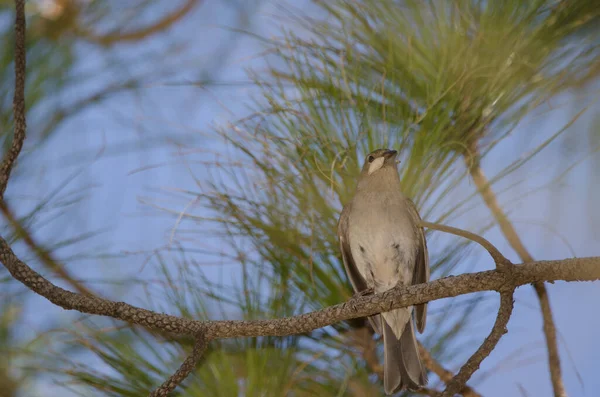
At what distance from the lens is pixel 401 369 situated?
5.91 feet

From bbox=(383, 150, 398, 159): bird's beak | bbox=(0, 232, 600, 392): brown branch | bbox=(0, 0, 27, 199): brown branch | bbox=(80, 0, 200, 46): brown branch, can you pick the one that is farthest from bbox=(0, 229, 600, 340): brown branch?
bbox=(80, 0, 200, 46): brown branch

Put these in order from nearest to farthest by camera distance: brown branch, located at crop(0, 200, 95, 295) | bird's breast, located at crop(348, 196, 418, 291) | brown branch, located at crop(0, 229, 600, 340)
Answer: brown branch, located at crop(0, 229, 600, 340) → brown branch, located at crop(0, 200, 95, 295) → bird's breast, located at crop(348, 196, 418, 291)

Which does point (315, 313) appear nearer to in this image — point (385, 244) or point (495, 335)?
point (495, 335)

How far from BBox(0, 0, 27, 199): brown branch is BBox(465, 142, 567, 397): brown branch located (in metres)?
0.93

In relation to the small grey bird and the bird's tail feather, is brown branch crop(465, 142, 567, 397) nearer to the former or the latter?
the small grey bird

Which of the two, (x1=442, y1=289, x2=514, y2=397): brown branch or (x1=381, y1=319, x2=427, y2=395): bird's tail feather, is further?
(x1=381, y1=319, x2=427, y2=395): bird's tail feather

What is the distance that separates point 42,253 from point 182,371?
2.35 ft

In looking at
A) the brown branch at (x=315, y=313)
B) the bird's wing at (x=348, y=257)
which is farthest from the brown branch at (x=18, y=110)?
the bird's wing at (x=348, y=257)

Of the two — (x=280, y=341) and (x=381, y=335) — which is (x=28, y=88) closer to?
(x=280, y=341)

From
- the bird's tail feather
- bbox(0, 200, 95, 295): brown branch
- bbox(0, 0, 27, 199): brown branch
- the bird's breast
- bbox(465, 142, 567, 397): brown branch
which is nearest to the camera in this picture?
bbox(0, 0, 27, 199): brown branch

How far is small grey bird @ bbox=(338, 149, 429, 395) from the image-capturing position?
187 centimetres

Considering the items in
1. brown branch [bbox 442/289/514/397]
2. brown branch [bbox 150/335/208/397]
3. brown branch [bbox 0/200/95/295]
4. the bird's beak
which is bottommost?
brown branch [bbox 150/335/208/397]

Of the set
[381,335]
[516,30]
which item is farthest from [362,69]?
[381,335]

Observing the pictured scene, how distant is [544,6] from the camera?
5.67ft
